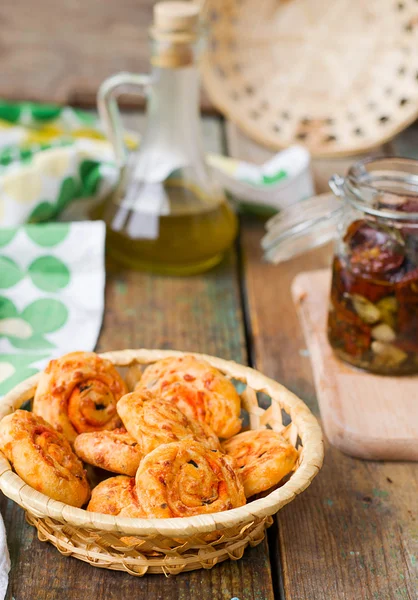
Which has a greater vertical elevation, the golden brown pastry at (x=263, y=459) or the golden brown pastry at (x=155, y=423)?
the golden brown pastry at (x=155, y=423)

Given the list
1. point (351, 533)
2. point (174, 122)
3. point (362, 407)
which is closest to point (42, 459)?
point (351, 533)

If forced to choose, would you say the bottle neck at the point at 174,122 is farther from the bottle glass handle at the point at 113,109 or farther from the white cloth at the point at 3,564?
the white cloth at the point at 3,564

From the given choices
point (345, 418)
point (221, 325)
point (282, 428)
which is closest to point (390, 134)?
point (221, 325)

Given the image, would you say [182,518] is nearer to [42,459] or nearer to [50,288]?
[42,459]

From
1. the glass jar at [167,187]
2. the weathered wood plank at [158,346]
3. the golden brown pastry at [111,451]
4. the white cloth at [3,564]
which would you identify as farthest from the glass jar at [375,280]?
the white cloth at [3,564]

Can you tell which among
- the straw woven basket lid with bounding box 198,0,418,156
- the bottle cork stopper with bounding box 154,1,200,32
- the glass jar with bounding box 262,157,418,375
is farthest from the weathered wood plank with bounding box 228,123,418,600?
the straw woven basket lid with bounding box 198,0,418,156

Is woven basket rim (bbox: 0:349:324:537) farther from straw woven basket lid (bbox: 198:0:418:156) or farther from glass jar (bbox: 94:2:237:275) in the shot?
straw woven basket lid (bbox: 198:0:418:156)
